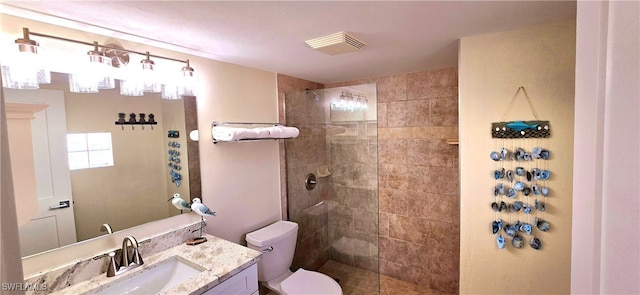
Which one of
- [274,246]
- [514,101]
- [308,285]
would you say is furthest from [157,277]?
[514,101]

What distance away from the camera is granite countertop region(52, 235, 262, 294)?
1324 mm

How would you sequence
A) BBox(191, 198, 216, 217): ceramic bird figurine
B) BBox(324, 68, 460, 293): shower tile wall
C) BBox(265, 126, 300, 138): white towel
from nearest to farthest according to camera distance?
BBox(191, 198, 216, 217): ceramic bird figurine
BBox(265, 126, 300, 138): white towel
BBox(324, 68, 460, 293): shower tile wall

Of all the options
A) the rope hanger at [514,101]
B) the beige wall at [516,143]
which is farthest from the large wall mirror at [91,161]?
the rope hanger at [514,101]

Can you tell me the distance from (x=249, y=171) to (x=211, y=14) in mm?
1376

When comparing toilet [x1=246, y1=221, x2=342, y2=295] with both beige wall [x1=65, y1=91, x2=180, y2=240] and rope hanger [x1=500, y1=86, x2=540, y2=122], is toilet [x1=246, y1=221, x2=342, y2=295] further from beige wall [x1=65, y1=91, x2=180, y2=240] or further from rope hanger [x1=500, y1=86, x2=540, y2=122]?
rope hanger [x1=500, y1=86, x2=540, y2=122]

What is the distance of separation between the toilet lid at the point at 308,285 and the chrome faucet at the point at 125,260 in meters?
1.09

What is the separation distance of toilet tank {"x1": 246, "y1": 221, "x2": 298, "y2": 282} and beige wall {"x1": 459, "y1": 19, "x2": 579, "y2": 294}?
1.39 m

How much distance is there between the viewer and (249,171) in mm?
2318

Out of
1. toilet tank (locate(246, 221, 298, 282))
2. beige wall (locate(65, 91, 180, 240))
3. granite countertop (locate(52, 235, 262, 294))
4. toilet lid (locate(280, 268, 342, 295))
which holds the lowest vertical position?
toilet lid (locate(280, 268, 342, 295))

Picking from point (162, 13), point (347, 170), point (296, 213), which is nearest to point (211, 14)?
point (162, 13)

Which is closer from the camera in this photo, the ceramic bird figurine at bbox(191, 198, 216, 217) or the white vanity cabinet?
the white vanity cabinet

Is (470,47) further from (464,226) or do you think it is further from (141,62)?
(141,62)

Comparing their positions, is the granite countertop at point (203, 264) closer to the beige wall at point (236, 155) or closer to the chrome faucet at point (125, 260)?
the chrome faucet at point (125, 260)

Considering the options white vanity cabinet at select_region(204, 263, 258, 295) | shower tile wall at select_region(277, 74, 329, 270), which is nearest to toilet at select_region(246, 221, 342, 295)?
shower tile wall at select_region(277, 74, 329, 270)
